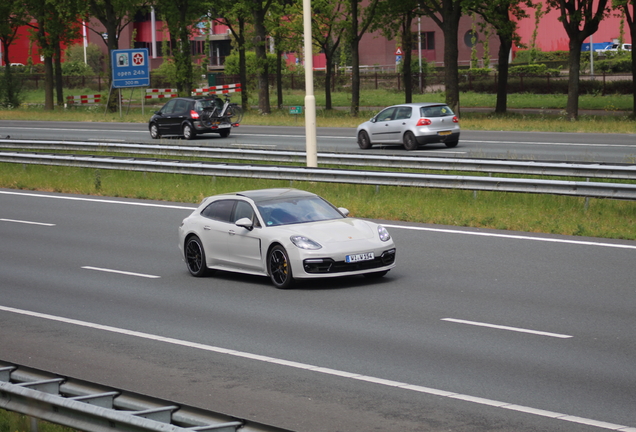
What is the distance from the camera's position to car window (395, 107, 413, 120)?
31625 millimetres

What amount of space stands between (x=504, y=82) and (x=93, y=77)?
55727 mm

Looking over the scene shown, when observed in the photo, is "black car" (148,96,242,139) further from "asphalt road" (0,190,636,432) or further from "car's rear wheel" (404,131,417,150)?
"asphalt road" (0,190,636,432)

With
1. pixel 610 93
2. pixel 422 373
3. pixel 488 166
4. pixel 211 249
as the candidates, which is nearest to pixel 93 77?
pixel 610 93

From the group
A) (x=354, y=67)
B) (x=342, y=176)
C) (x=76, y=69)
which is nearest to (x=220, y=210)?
(x=342, y=176)

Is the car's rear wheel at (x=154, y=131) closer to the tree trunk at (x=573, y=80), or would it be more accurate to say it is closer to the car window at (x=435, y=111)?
the car window at (x=435, y=111)

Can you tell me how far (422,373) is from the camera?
27.3ft

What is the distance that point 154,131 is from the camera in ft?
126

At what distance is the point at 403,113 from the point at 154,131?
11.8m

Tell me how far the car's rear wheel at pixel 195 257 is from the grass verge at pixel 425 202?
18.7 feet

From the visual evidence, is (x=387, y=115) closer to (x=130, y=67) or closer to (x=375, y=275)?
(x=375, y=275)

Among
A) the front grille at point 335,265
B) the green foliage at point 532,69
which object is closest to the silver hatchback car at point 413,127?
the front grille at point 335,265

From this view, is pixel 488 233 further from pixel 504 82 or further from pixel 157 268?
pixel 504 82

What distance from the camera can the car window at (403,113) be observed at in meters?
31.6

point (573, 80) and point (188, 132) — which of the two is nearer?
point (188, 132)
